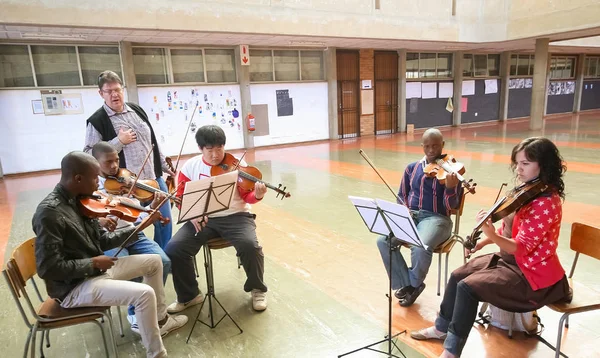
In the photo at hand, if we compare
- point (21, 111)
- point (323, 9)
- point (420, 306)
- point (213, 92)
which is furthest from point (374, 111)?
point (420, 306)

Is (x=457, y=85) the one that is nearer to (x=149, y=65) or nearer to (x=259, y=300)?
(x=149, y=65)

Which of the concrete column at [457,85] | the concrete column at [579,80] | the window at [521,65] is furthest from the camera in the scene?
the concrete column at [579,80]

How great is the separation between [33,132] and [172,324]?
846 centimetres

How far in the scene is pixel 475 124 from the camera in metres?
16.5

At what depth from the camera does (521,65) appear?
57.7ft

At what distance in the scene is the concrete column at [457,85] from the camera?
1528 cm

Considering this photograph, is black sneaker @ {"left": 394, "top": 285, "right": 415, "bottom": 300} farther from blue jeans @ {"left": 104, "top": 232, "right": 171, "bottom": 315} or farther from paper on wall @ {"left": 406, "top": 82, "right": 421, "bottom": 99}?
paper on wall @ {"left": 406, "top": 82, "right": 421, "bottom": 99}

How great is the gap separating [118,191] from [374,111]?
12.2 metres

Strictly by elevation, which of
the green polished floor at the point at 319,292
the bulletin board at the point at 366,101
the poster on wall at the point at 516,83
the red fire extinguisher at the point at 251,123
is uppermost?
the poster on wall at the point at 516,83

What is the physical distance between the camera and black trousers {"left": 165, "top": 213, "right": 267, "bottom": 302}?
289 centimetres

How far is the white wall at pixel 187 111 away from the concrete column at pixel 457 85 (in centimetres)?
918

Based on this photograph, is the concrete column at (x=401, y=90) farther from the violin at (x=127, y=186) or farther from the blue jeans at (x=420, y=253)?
the violin at (x=127, y=186)

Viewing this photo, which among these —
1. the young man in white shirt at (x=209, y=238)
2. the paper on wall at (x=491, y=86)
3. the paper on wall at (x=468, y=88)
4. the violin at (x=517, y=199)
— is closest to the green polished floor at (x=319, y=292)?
the young man in white shirt at (x=209, y=238)

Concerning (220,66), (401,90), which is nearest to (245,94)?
(220,66)
